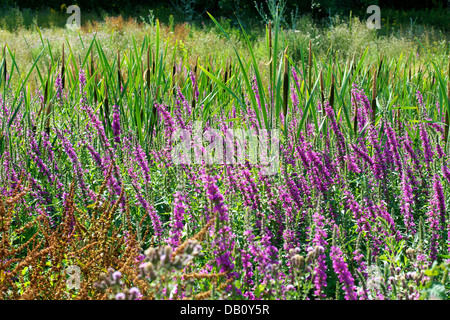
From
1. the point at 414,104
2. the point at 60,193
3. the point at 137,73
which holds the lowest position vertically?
the point at 60,193

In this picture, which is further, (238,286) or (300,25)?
(300,25)

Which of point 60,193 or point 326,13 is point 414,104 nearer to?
point 60,193

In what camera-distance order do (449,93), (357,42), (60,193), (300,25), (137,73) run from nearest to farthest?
(60,193)
(449,93)
(137,73)
(357,42)
(300,25)

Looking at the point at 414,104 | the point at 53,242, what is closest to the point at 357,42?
the point at 414,104

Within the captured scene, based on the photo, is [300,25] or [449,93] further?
[300,25]

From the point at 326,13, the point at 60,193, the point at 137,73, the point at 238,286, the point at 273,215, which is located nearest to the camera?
the point at 238,286
